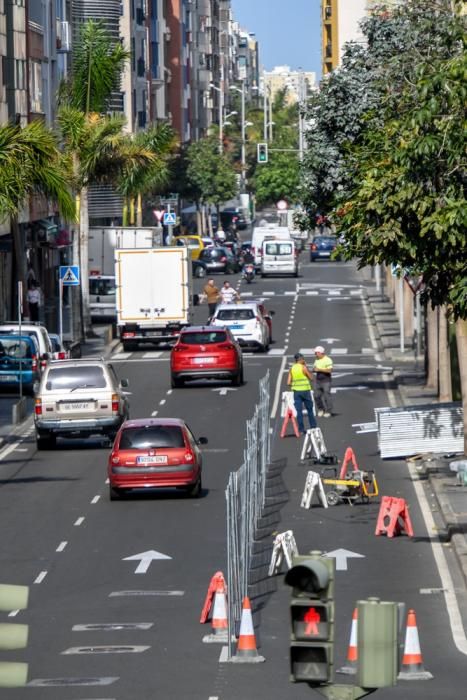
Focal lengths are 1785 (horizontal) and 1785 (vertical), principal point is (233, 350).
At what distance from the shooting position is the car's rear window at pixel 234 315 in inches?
2076

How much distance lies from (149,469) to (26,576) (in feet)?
18.9

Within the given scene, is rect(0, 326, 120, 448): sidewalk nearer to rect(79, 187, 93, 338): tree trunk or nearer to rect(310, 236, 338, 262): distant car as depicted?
rect(79, 187, 93, 338): tree trunk

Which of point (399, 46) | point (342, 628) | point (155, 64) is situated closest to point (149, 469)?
point (342, 628)

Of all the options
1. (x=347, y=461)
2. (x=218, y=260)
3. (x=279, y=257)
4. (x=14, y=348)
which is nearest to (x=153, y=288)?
(x=14, y=348)

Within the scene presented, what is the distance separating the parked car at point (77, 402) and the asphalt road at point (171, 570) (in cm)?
59

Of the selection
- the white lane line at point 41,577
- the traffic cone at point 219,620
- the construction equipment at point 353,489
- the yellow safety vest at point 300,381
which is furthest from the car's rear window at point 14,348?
the traffic cone at point 219,620

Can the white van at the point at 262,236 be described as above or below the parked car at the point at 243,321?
above

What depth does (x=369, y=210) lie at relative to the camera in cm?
2373

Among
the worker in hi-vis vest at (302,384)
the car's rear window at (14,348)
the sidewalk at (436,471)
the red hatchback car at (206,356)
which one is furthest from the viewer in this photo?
the red hatchback car at (206,356)

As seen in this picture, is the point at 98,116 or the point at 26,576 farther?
the point at 98,116

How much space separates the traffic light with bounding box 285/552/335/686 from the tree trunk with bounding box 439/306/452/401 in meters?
29.7

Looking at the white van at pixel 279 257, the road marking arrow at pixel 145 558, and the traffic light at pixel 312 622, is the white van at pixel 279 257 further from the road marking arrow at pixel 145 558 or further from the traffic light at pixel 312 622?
the traffic light at pixel 312 622

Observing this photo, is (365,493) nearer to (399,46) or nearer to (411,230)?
(411,230)

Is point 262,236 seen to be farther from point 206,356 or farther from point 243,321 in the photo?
point 206,356
